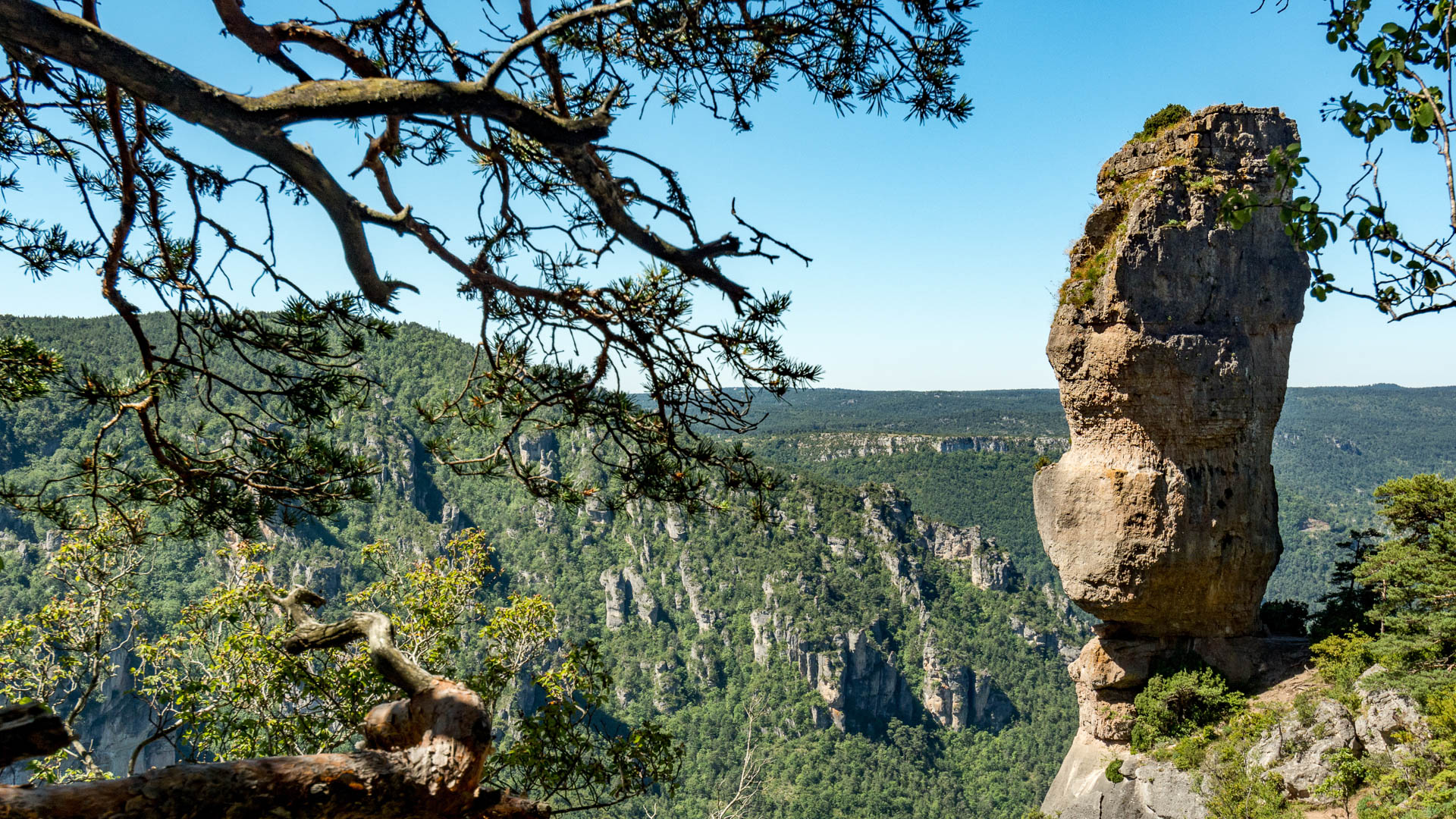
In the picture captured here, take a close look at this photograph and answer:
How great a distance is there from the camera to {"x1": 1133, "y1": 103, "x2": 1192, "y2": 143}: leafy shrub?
13883 mm

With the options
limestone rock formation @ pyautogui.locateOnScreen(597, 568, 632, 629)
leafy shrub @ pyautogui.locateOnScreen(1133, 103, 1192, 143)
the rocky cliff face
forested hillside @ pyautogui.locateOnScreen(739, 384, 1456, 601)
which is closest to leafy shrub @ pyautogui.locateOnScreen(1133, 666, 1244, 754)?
the rocky cliff face

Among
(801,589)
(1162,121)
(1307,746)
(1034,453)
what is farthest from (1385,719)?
(1034,453)

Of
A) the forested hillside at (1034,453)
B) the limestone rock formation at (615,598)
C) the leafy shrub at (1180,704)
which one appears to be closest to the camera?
the leafy shrub at (1180,704)

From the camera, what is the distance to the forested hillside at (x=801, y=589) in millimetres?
56469

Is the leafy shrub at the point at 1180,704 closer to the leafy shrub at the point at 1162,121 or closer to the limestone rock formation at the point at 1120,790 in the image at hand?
the limestone rock formation at the point at 1120,790

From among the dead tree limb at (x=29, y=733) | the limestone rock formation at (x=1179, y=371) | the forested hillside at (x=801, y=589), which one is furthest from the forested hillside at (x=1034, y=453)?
the dead tree limb at (x=29, y=733)

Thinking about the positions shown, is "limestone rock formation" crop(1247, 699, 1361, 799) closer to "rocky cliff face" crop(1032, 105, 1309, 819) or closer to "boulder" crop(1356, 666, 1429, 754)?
"boulder" crop(1356, 666, 1429, 754)

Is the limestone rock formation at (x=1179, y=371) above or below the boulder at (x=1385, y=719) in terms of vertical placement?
above

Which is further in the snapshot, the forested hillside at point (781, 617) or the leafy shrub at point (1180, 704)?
the forested hillside at point (781, 617)

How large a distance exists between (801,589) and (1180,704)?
5951 centimetres

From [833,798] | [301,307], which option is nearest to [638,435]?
[301,307]

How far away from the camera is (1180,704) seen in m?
14.8

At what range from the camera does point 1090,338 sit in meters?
14.4

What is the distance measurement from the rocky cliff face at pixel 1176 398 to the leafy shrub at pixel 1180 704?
20.8 inches
